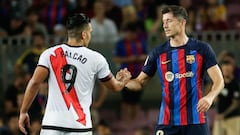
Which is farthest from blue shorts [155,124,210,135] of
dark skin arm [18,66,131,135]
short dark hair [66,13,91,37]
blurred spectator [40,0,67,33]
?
blurred spectator [40,0,67,33]

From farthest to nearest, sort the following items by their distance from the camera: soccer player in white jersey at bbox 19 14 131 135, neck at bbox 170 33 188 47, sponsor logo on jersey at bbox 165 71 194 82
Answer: neck at bbox 170 33 188 47 < sponsor logo on jersey at bbox 165 71 194 82 < soccer player in white jersey at bbox 19 14 131 135

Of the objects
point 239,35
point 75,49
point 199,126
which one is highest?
point 239,35

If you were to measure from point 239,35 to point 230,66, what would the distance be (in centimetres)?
177

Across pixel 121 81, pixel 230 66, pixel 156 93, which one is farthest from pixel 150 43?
pixel 121 81

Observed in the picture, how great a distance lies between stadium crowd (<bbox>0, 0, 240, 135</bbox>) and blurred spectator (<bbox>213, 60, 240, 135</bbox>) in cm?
11

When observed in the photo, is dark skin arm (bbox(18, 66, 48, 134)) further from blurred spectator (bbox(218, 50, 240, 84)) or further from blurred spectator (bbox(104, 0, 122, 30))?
blurred spectator (bbox(104, 0, 122, 30))

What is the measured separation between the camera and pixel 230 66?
15391 millimetres

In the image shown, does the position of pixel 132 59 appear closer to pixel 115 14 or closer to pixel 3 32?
pixel 115 14

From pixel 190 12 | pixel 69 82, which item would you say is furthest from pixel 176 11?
pixel 190 12

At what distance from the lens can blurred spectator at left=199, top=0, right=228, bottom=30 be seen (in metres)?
17.4

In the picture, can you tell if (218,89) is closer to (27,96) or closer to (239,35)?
(27,96)

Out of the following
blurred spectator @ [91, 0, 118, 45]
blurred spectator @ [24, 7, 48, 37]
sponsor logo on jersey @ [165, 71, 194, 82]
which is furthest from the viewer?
blurred spectator @ [24, 7, 48, 37]

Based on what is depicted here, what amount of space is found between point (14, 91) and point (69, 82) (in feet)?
21.6

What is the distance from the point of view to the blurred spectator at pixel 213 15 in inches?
685
